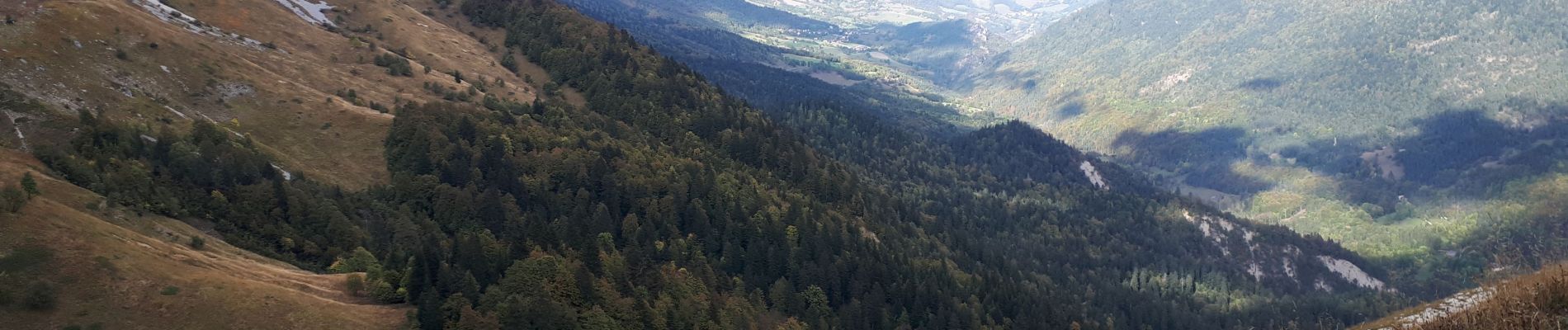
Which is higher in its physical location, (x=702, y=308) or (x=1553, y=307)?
(x=1553, y=307)

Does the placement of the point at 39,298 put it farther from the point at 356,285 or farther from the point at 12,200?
the point at 356,285

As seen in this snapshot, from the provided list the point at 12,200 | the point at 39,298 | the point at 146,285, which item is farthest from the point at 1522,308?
the point at 12,200

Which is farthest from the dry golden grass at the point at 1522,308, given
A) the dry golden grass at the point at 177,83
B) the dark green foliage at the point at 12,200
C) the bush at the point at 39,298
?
the dry golden grass at the point at 177,83

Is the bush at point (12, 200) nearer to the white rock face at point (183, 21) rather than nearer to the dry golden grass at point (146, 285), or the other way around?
the dry golden grass at point (146, 285)

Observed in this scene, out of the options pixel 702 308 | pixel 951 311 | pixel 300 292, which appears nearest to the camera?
pixel 300 292

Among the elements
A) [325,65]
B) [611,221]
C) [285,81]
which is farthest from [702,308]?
[325,65]

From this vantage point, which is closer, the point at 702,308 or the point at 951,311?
the point at 702,308

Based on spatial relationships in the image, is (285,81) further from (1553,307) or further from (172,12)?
(1553,307)
